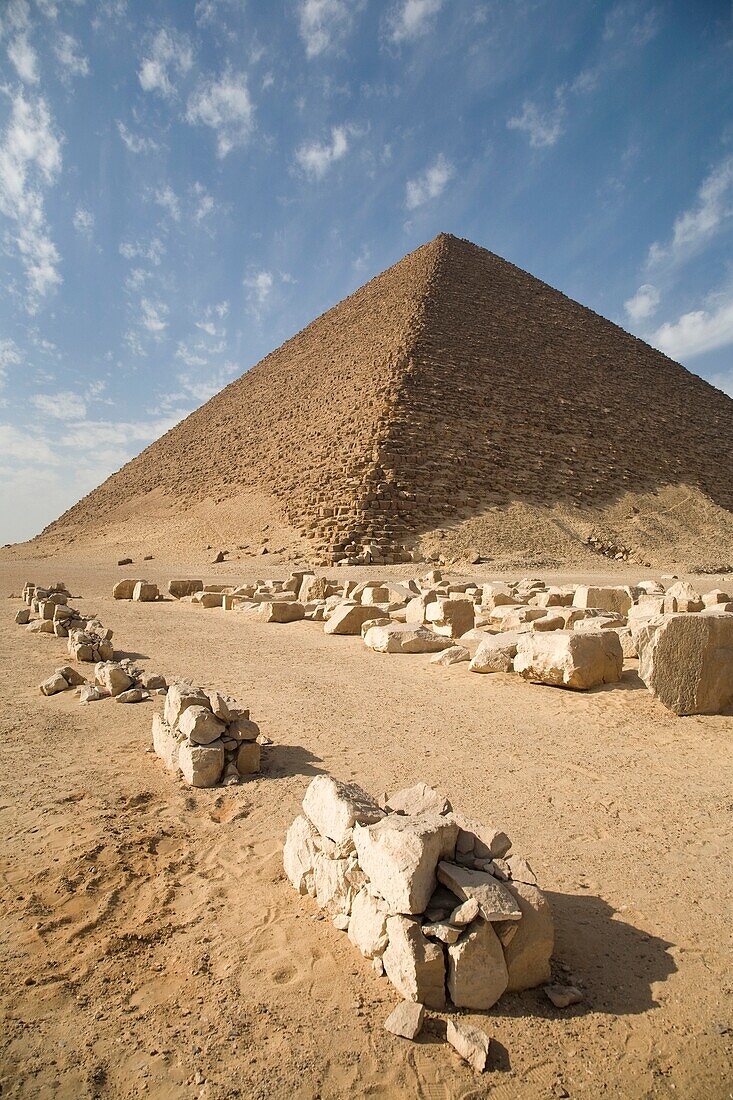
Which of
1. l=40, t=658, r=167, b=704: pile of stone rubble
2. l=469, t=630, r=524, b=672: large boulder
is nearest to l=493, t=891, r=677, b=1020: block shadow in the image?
l=469, t=630, r=524, b=672: large boulder

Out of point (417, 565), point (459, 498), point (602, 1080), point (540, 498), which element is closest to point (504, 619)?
point (602, 1080)

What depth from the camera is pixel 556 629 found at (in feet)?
22.9

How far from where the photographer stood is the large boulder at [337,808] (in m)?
2.41

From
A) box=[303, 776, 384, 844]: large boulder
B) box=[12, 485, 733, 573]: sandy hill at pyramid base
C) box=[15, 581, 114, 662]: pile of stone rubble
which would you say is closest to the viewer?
box=[303, 776, 384, 844]: large boulder

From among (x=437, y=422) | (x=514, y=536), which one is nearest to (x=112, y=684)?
(x=514, y=536)

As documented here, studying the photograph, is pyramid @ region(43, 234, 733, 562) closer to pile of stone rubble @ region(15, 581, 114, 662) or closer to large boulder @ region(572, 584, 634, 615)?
pile of stone rubble @ region(15, 581, 114, 662)

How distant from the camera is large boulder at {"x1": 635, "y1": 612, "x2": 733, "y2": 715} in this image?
4.55 m

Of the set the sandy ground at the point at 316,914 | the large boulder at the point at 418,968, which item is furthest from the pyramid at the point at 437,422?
the large boulder at the point at 418,968

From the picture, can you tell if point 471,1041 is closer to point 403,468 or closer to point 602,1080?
point 602,1080

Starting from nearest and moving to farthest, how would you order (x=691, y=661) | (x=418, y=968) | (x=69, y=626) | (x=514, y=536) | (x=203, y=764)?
(x=418, y=968)
(x=203, y=764)
(x=691, y=661)
(x=69, y=626)
(x=514, y=536)

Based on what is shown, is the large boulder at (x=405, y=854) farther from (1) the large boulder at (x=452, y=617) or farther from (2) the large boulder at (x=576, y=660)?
(1) the large boulder at (x=452, y=617)

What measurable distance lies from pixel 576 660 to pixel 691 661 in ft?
2.84

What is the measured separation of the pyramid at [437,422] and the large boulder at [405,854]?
1748cm

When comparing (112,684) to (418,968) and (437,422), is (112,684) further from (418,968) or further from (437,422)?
(437,422)
